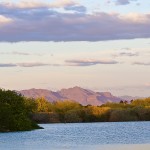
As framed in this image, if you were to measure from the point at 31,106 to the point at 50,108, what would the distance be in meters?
44.6

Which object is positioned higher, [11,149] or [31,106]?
[31,106]

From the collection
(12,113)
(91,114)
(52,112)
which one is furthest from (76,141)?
(52,112)

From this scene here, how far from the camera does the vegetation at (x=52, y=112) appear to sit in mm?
91812

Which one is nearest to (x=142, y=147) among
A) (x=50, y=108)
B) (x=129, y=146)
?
(x=129, y=146)

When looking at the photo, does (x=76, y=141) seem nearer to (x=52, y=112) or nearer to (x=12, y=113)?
(x=12, y=113)

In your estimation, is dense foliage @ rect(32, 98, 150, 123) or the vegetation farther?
dense foliage @ rect(32, 98, 150, 123)

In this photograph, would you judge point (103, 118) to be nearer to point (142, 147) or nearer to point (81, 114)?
point (81, 114)

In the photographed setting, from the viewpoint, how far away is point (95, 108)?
139 meters

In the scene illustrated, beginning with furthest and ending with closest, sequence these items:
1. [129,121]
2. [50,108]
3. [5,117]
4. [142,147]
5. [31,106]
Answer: [50,108] < [129,121] < [31,106] < [5,117] < [142,147]

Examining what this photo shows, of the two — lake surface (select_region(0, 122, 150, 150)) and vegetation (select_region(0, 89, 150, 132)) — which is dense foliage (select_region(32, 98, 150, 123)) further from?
lake surface (select_region(0, 122, 150, 150))

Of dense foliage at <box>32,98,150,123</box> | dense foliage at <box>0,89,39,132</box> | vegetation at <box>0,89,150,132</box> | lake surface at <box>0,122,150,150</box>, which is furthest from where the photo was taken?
dense foliage at <box>32,98,150,123</box>

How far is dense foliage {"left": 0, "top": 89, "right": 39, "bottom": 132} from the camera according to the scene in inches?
3536

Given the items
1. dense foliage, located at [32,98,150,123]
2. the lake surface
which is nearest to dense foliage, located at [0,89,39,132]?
the lake surface

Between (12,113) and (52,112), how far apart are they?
59.6 m
